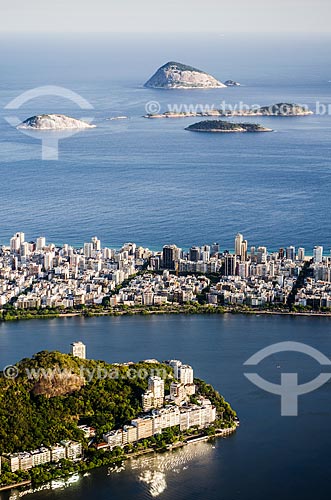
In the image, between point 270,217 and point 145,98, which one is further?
point 145,98

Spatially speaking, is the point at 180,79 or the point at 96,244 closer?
the point at 96,244

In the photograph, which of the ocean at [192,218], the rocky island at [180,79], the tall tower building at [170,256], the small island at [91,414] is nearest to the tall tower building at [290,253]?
the ocean at [192,218]

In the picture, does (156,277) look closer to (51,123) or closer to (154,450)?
(154,450)

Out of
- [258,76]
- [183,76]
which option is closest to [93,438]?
[183,76]

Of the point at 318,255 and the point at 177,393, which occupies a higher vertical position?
the point at 318,255

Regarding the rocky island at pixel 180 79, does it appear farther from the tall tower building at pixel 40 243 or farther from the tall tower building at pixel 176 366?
the tall tower building at pixel 176 366

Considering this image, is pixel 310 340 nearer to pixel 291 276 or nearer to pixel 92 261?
pixel 291 276

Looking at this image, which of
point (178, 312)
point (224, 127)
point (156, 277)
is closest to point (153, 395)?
point (178, 312)
